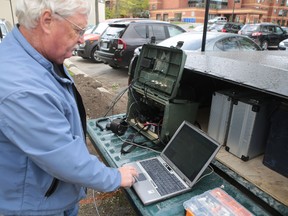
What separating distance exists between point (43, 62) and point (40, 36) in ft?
0.39

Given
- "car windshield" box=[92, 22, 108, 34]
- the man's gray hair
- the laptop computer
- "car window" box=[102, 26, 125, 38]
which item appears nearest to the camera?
the man's gray hair

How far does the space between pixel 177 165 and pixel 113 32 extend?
7294 millimetres

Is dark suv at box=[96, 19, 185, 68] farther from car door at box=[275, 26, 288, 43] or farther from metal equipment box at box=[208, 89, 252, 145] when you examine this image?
car door at box=[275, 26, 288, 43]

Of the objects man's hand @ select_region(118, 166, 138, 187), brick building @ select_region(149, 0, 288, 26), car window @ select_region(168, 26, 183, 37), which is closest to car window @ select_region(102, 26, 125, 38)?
car window @ select_region(168, 26, 183, 37)

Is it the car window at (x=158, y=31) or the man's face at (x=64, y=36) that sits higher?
the man's face at (x=64, y=36)

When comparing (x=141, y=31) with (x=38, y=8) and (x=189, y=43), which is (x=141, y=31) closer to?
(x=189, y=43)

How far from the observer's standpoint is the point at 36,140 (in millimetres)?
965

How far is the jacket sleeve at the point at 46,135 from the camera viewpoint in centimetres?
94

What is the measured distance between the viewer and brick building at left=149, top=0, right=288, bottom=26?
4356 cm

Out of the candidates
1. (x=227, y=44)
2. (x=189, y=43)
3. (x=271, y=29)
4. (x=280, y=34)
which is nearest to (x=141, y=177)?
(x=189, y=43)

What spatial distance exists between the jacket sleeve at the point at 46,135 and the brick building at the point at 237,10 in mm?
45329

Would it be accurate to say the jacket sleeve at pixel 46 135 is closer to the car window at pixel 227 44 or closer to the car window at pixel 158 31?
the car window at pixel 227 44

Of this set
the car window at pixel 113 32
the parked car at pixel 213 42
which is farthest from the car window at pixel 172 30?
the parked car at pixel 213 42

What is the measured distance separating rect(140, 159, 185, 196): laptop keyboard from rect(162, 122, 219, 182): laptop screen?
0.27 ft
